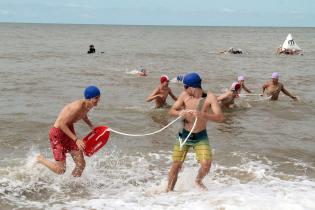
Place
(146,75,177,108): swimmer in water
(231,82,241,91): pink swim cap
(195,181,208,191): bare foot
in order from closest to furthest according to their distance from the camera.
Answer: (195,181,208,191): bare foot → (146,75,177,108): swimmer in water → (231,82,241,91): pink swim cap

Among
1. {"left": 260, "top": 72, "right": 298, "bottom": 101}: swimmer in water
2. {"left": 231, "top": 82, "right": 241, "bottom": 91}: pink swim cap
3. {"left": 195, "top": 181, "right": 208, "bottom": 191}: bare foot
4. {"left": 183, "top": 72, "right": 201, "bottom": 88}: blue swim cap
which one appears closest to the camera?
{"left": 183, "top": 72, "right": 201, "bottom": 88}: blue swim cap

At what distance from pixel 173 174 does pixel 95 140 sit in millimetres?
1420

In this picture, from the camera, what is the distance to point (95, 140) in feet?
24.2

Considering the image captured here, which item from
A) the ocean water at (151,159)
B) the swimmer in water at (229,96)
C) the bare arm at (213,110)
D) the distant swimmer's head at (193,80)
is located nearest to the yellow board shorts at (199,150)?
the bare arm at (213,110)

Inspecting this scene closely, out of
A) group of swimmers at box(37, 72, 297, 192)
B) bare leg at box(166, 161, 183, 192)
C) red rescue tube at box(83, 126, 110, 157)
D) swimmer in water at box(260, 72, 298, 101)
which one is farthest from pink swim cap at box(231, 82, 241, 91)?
bare leg at box(166, 161, 183, 192)

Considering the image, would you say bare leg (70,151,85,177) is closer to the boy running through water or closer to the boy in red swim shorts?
the boy in red swim shorts

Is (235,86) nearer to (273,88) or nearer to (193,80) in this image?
(273,88)

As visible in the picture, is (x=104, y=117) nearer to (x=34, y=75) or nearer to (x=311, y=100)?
(x=311, y=100)

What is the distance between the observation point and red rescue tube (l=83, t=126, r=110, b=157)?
7344 mm

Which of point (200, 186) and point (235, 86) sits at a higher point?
point (235, 86)

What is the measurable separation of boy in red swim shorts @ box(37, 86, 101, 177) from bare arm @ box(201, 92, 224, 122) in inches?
64.3

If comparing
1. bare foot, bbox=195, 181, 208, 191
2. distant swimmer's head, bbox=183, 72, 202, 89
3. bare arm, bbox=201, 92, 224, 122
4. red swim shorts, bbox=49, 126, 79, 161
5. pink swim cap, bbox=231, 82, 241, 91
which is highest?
distant swimmer's head, bbox=183, 72, 202, 89

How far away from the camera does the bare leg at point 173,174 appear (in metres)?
6.69

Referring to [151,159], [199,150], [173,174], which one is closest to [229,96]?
[151,159]
